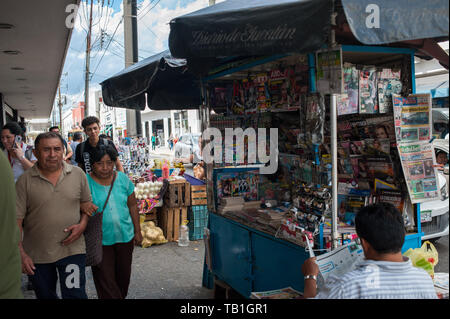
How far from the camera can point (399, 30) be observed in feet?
6.64

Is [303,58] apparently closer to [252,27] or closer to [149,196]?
[252,27]

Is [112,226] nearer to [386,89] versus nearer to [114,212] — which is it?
[114,212]

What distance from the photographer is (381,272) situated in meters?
1.63

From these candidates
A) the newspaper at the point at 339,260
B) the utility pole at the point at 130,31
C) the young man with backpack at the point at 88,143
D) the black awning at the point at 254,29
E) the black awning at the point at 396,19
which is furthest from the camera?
the utility pole at the point at 130,31

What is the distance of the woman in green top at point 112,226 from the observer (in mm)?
3211

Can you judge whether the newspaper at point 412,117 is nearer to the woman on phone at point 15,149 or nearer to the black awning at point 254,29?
the black awning at point 254,29

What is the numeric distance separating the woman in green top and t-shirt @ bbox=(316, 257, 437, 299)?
2.09m

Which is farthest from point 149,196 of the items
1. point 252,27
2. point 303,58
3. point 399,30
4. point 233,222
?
point 399,30

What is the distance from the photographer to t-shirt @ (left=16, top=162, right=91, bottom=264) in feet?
8.90

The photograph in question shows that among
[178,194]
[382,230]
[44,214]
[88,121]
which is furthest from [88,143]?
[382,230]

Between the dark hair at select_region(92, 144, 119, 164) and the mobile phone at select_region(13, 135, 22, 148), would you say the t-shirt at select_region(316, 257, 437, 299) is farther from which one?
the mobile phone at select_region(13, 135, 22, 148)

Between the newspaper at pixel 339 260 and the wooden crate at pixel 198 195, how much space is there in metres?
4.20

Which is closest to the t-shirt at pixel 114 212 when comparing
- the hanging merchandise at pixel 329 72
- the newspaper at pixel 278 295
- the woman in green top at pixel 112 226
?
the woman in green top at pixel 112 226

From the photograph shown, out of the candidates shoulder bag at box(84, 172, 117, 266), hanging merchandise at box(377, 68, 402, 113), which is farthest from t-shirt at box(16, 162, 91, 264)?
hanging merchandise at box(377, 68, 402, 113)
